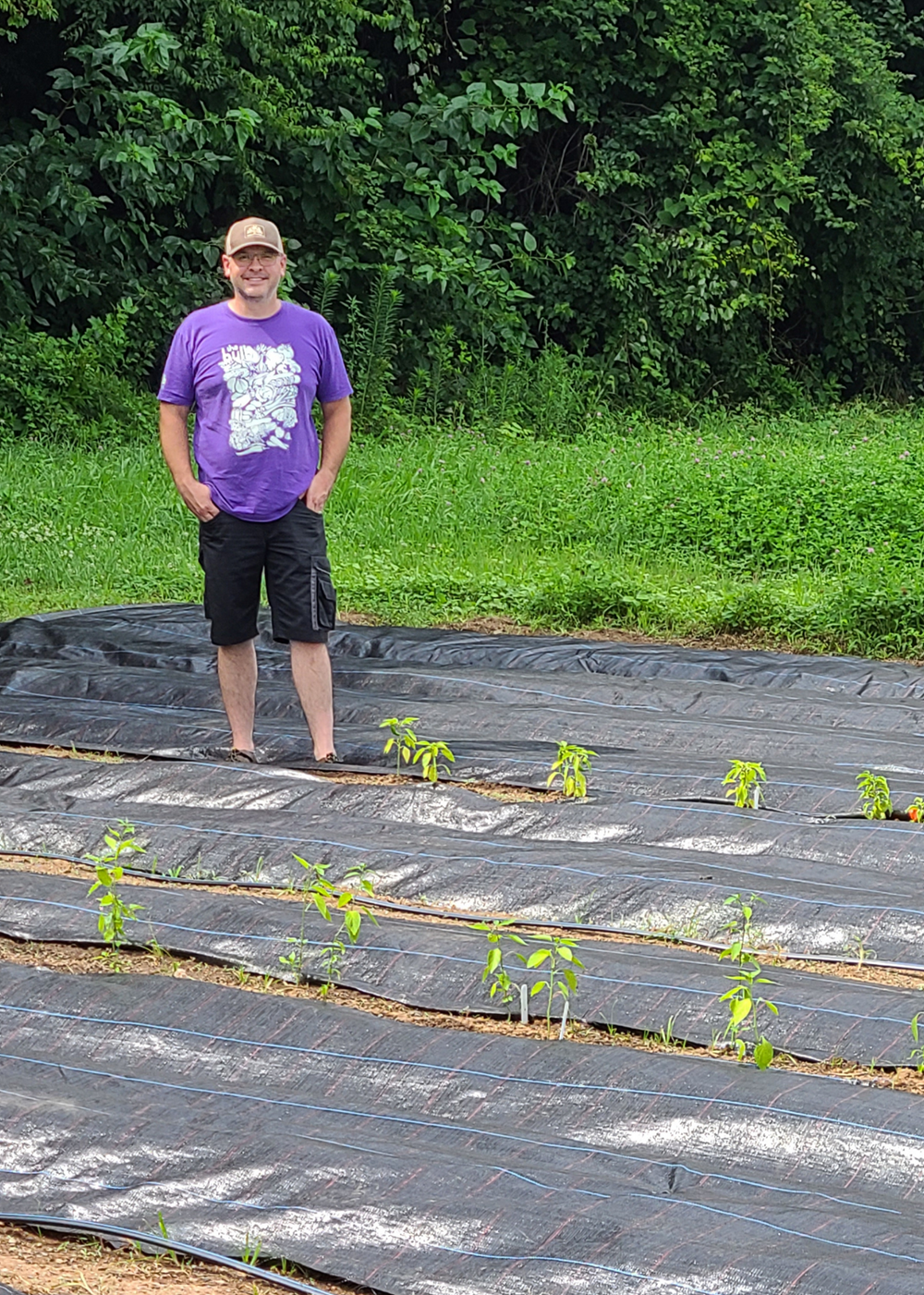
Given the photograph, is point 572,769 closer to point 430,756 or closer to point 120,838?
point 430,756

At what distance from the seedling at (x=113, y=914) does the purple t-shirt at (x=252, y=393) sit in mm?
1355

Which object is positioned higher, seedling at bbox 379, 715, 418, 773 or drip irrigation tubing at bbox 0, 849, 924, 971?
seedling at bbox 379, 715, 418, 773

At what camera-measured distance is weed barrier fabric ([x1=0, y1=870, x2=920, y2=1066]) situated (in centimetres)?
287

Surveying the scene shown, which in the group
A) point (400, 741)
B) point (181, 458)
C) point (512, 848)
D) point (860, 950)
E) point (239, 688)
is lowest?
point (860, 950)

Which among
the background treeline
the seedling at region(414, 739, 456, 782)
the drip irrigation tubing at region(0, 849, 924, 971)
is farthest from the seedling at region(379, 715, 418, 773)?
the background treeline

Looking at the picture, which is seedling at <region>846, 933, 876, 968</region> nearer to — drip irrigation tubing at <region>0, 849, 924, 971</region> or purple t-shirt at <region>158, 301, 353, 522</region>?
drip irrigation tubing at <region>0, 849, 924, 971</region>

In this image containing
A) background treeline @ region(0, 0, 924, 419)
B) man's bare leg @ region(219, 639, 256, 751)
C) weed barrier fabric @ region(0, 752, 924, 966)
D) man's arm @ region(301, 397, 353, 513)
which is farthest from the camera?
background treeline @ region(0, 0, 924, 419)

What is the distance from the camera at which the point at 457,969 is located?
3076mm

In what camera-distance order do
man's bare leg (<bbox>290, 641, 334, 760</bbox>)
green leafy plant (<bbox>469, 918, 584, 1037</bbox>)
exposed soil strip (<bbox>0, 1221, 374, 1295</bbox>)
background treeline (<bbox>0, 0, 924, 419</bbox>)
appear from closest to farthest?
1. exposed soil strip (<bbox>0, 1221, 374, 1295</bbox>)
2. green leafy plant (<bbox>469, 918, 584, 1037</bbox>)
3. man's bare leg (<bbox>290, 641, 334, 760</bbox>)
4. background treeline (<bbox>0, 0, 924, 419</bbox>)

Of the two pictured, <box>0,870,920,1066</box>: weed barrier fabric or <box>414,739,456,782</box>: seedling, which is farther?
<box>414,739,456,782</box>: seedling

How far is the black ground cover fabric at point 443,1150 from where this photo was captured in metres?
2.11

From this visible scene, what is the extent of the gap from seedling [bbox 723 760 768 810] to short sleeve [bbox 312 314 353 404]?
1484mm

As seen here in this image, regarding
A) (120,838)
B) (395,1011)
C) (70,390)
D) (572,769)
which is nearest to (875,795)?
(572,769)

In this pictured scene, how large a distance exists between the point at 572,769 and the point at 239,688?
3.32 ft
